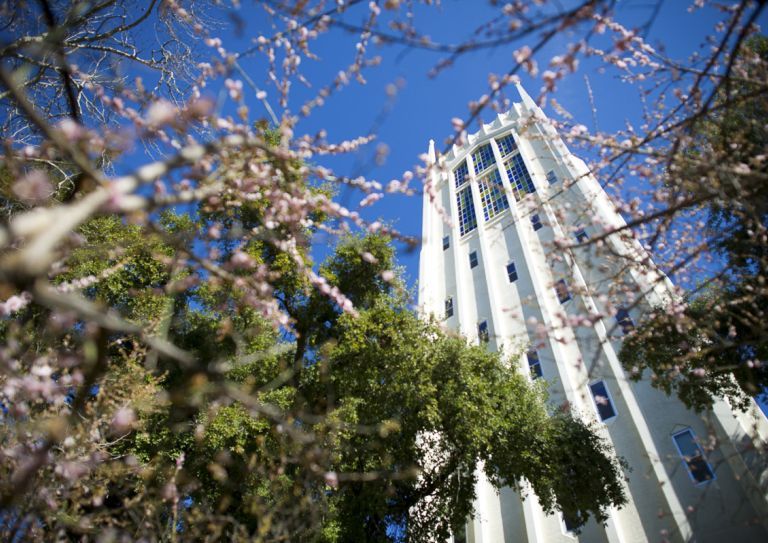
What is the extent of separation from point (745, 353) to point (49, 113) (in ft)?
54.2

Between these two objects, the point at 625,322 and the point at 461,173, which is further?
the point at 461,173

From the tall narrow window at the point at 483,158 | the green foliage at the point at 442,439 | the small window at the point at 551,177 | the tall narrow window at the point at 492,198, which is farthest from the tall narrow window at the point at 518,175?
the green foliage at the point at 442,439

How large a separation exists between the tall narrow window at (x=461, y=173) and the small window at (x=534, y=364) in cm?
2027

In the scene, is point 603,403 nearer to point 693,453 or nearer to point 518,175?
point 693,453

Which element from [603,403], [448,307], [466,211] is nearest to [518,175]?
[466,211]

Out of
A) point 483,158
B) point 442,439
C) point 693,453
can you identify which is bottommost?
point 442,439

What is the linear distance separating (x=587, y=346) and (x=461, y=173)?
27945 mm

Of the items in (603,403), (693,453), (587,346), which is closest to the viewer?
(587,346)

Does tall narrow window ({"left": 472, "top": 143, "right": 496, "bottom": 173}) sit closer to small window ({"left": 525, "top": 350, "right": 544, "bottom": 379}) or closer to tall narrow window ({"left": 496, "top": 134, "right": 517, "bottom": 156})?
tall narrow window ({"left": 496, "top": 134, "right": 517, "bottom": 156})

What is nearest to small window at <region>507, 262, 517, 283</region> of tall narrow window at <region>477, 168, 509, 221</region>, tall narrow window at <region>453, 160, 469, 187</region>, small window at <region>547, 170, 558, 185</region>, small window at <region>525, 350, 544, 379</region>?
small window at <region>525, 350, 544, 379</region>

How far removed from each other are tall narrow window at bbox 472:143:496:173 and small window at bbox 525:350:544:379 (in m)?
19.0

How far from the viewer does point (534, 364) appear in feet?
61.5

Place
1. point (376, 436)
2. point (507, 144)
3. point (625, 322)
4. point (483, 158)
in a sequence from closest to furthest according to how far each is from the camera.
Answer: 1. point (376, 436)
2. point (625, 322)
3. point (507, 144)
4. point (483, 158)

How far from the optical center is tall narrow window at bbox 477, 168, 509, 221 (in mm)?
28516
